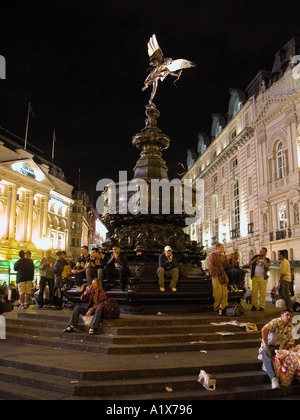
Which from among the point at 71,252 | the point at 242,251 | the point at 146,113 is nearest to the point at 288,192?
the point at 242,251

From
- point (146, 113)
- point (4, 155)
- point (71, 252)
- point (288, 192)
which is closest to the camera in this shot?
point (146, 113)

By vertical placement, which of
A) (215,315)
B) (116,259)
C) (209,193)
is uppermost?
(209,193)

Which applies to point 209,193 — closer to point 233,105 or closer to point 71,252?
point 233,105

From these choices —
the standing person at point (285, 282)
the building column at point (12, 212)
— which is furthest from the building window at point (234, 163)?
the standing person at point (285, 282)

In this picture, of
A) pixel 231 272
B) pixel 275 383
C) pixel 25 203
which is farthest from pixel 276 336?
pixel 25 203

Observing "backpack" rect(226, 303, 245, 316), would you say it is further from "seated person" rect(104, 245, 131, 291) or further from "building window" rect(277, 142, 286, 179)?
"building window" rect(277, 142, 286, 179)

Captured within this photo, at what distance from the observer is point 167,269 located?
9625 millimetres

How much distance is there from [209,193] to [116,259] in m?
45.2

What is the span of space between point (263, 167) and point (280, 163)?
2231 mm

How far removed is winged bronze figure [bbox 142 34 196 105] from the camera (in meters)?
12.0

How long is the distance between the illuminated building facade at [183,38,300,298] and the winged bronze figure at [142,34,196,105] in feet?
69.0

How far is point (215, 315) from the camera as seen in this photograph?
9094 mm

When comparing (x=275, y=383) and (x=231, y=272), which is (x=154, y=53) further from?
Answer: (x=275, y=383)

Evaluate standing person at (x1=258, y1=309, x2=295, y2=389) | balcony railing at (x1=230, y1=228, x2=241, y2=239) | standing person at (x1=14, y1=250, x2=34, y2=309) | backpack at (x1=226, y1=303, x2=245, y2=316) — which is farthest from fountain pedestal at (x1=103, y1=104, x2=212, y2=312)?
balcony railing at (x1=230, y1=228, x2=241, y2=239)
